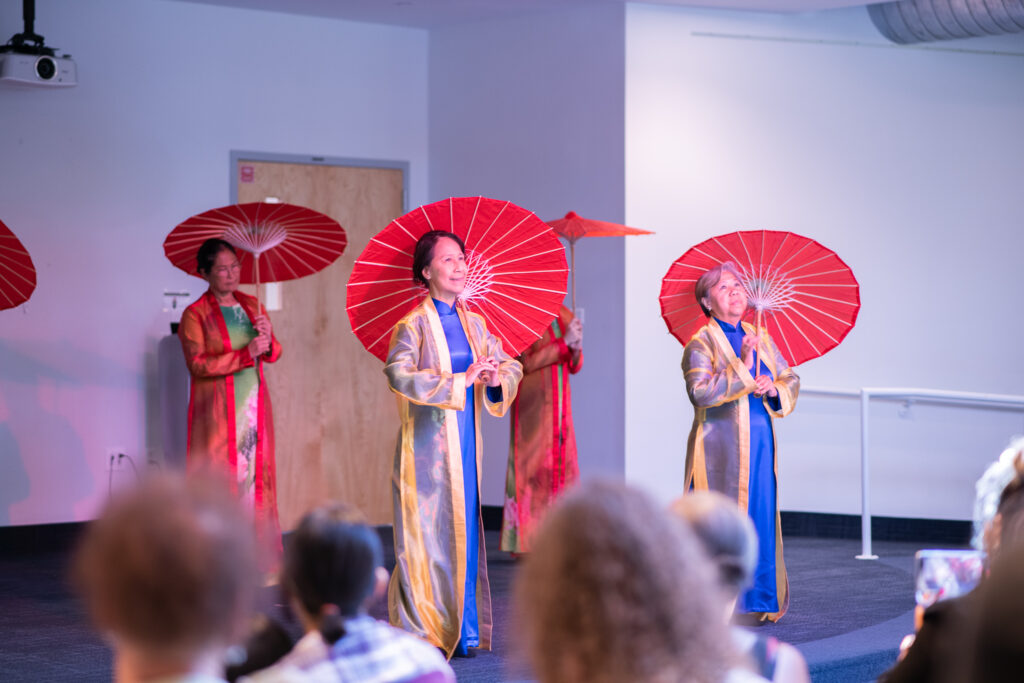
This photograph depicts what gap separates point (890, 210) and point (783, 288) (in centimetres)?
229

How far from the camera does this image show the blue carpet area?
3771 millimetres

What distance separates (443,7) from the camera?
21.7ft

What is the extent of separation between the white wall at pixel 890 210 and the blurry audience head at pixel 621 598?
550cm

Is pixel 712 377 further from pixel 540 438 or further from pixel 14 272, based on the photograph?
pixel 14 272

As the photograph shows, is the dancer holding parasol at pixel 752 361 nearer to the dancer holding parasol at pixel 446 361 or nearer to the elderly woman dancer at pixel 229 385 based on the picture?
the dancer holding parasol at pixel 446 361

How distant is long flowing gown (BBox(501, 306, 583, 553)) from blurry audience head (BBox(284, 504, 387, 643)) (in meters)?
4.35

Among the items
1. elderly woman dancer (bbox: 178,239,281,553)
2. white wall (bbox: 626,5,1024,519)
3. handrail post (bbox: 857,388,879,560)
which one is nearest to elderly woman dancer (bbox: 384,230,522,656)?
elderly woman dancer (bbox: 178,239,281,553)

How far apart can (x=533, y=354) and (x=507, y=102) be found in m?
1.72

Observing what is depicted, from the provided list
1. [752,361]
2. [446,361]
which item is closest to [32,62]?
[446,361]

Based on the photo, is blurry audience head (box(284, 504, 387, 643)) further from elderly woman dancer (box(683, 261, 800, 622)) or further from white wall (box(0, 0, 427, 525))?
white wall (box(0, 0, 427, 525))

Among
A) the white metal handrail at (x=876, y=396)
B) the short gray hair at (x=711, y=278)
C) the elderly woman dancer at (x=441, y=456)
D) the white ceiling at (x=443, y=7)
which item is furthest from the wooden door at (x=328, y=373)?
the elderly woman dancer at (x=441, y=456)

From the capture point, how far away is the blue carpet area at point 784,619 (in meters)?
3.77

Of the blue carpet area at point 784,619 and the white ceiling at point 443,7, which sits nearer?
the blue carpet area at point 784,619

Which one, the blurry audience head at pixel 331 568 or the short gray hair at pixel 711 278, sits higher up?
the short gray hair at pixel 711 278
